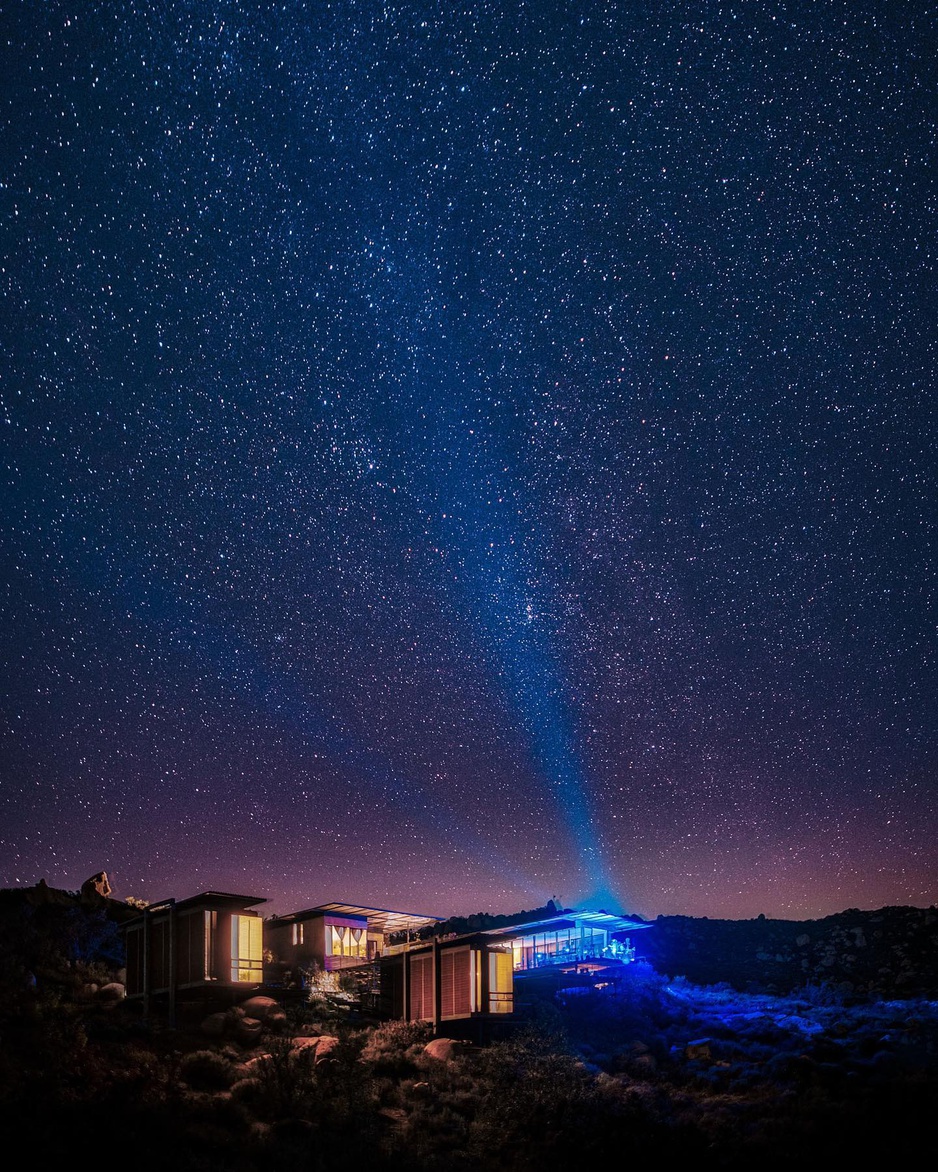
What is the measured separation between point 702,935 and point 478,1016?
30.5m

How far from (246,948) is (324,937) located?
7.33m

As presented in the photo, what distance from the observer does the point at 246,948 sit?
102 feet

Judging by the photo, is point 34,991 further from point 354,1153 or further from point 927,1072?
point 927,1072

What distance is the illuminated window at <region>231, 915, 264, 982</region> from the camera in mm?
30578

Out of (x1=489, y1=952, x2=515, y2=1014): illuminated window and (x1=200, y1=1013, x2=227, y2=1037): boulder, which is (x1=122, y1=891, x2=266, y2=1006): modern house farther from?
(x1=489, y1=952, x2=515, y2=1014): illuminated window

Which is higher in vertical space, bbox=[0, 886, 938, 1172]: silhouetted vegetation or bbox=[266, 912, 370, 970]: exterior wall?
bbox=[266, 912, 370, 970]: exterior wall

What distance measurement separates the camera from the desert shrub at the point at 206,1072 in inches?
904

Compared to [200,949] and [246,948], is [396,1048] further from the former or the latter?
[200,949]

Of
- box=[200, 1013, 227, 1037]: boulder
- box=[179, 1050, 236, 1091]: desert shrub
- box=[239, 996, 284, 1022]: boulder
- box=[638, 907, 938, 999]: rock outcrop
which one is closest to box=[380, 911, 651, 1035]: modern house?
box=[239, 996, 284, 1022]: boulder

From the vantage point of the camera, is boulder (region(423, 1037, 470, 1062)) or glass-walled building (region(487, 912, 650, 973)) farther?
glass-walled building (region(487, 912, 650, 973))

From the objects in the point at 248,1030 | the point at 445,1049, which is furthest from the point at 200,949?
the point at 445,1049

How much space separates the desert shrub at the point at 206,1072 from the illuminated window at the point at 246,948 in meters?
6.28

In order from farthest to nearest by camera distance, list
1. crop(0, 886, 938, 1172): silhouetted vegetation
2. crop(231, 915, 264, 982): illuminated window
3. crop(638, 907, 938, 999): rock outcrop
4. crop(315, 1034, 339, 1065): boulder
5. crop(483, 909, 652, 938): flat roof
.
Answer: crop(638, 907, 938, 999): rock outcrop → crop(483, 909, 652, 938): flat roof → crop(231, 915, 264, 982): illuminated window → crop(315, 1034, 339, 1065): boulder → crop(0, 886, 938, 1172): silhouetted vegetation

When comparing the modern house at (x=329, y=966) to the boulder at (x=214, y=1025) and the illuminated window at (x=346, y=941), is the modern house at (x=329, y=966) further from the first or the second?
the boulder at (x=214, y=1025)
